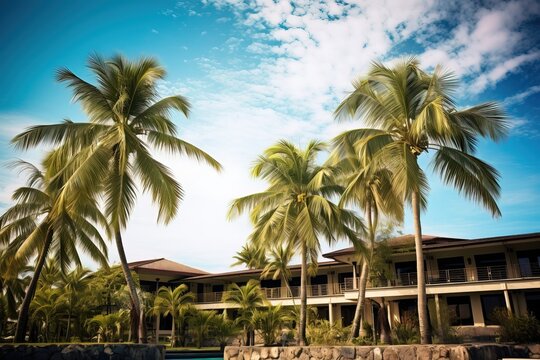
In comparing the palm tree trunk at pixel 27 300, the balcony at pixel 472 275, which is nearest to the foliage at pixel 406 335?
the balcony at pixel 472 275

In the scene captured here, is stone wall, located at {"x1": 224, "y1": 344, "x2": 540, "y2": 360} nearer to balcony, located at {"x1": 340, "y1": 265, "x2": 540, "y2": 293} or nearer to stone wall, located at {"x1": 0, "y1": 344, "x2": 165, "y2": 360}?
stone wall, located at {"x1": 0, "y1": 344, "x2": 165, "y2": 360}

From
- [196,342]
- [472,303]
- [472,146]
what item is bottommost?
[196,342]

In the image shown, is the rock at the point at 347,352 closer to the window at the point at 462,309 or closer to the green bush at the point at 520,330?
the green bush at the point at 520,330

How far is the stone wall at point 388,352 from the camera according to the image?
11.3 metres

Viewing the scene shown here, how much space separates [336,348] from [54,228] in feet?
34.6

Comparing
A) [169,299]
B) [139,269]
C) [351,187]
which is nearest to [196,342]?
[169,299]

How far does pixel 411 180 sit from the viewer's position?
13016 millimetres

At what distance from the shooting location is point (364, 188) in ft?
57.6

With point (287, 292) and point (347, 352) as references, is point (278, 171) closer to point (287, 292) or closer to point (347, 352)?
point (347, 352)

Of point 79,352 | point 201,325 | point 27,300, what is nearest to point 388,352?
point 79,352

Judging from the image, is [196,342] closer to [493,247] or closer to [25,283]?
[25,283]

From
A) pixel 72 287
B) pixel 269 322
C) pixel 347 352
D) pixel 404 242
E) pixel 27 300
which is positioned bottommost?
pixel 347 352

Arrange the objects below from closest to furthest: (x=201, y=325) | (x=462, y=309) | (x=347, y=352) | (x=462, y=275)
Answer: (x=347, y=352), (x=462, y=309), (x=462, y=275), (x=201, y=325)

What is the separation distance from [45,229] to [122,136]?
5.11 metres
